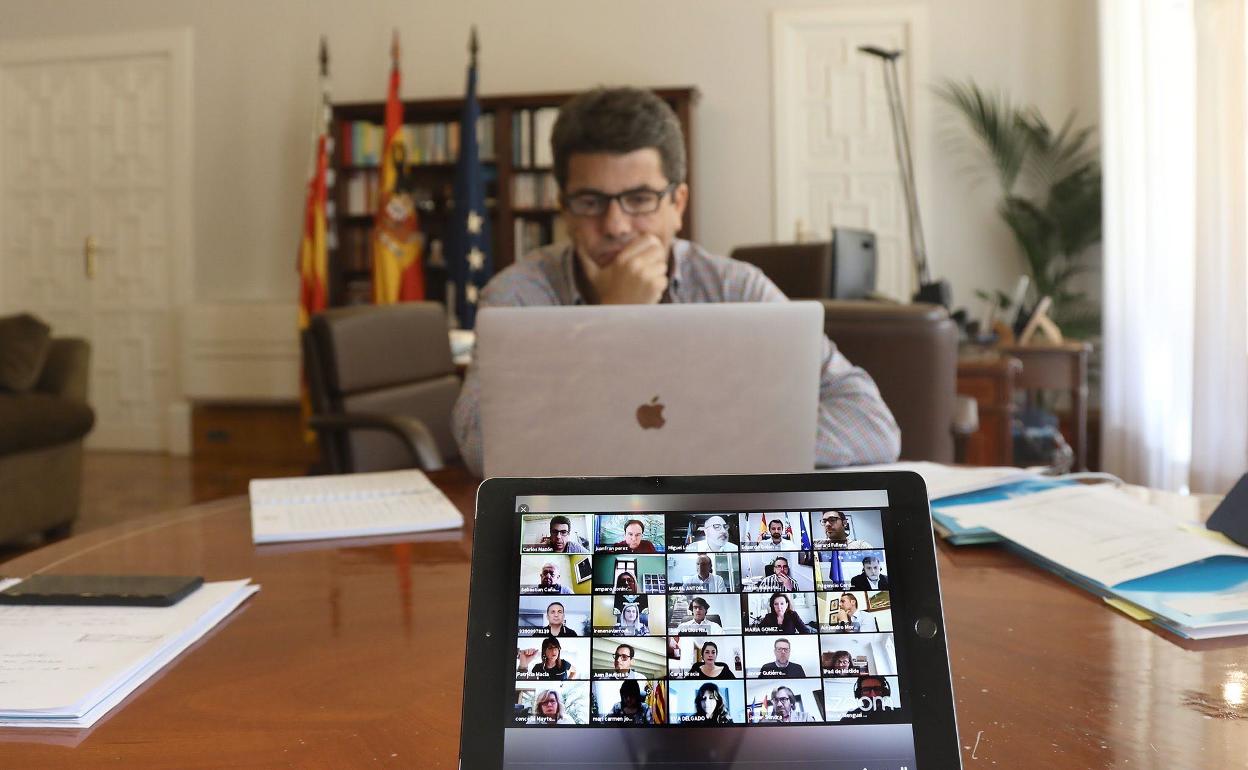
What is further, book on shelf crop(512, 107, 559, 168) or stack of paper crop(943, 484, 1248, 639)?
book on shelf crop(512, 107, 559, 168)

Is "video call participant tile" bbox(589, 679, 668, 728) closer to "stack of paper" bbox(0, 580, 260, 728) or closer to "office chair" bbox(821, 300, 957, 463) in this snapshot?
"stack of paper" bbox(0, 580, 260, 728)

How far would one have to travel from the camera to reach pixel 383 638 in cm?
79

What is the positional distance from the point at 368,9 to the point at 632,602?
6090 millimetres

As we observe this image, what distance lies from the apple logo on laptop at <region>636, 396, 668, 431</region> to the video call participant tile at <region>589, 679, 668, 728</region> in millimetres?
470

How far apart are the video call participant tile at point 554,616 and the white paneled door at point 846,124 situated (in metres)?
5.16

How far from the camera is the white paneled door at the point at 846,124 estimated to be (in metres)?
5.51

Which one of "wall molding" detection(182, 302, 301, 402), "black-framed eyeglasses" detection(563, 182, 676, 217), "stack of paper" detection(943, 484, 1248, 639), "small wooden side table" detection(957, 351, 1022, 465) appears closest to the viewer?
"stack of paper" detection(943, 484, 1248, 639)

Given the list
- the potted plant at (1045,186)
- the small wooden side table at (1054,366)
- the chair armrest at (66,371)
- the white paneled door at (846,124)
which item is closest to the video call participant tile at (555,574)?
the small wooden side table at (1054,366)

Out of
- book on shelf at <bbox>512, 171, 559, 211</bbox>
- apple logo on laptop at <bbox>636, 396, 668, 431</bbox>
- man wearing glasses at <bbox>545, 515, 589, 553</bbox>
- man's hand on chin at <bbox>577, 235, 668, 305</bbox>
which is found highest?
book on shelf at <bbox>512, 171, 559, 211</bbox>

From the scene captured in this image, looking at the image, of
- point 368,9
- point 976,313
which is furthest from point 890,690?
point 368,9

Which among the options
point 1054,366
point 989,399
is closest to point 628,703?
point 989,399

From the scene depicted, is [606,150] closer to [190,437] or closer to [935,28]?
[935,28]

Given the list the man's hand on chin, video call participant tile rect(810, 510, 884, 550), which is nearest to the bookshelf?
the man's hand on chin

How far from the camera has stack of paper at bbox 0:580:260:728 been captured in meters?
0.64
